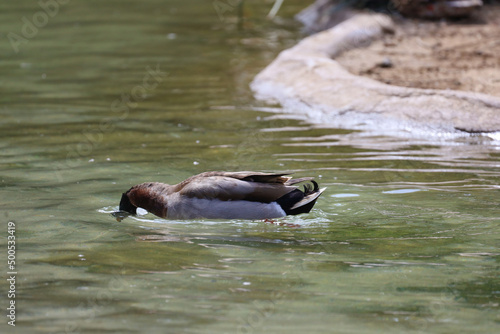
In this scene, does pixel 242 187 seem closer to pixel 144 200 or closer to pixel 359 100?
pixel 144 200

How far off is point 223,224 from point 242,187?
354mm

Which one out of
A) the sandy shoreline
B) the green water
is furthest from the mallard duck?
the sandy shoreline

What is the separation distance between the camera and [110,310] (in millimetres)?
4367

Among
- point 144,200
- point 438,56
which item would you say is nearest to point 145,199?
point 144,200

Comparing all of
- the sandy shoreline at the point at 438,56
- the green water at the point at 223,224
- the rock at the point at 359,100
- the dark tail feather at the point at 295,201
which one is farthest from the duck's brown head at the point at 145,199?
the sandy shoreline at the point at 438,56

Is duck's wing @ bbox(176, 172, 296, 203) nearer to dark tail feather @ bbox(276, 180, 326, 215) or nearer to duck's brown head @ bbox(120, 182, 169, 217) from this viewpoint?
dark tail feather @ bbox(276, 180, 326, 215)

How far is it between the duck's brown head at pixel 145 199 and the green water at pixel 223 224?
119mm

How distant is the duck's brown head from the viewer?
20.4 feet

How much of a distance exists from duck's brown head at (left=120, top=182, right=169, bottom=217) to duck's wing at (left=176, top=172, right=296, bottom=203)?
1.04 feet

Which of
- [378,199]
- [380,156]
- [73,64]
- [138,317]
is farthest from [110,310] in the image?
[73,64]

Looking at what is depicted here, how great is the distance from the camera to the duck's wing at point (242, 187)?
19.3 ft

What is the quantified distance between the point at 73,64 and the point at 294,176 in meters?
6.68

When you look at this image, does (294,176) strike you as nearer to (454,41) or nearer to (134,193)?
(134,193)

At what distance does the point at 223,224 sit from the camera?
602cm
